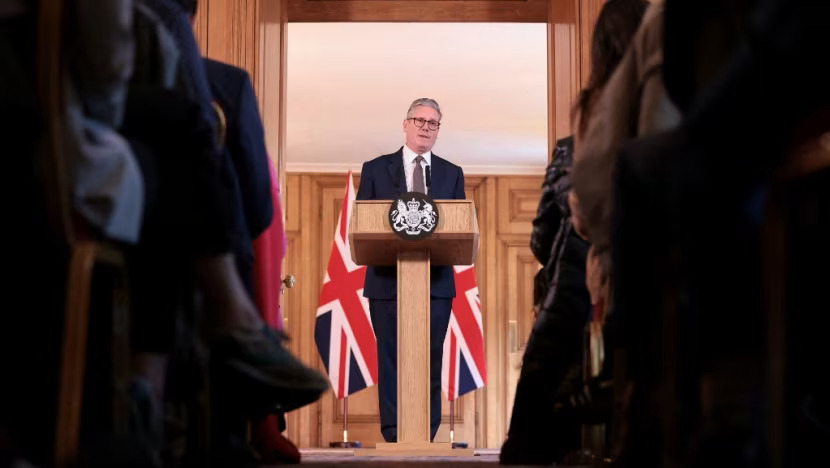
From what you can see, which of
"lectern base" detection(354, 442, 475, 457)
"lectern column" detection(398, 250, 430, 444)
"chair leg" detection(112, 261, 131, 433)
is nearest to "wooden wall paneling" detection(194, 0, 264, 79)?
"lectern column" detection(398, 250, 430, 444)

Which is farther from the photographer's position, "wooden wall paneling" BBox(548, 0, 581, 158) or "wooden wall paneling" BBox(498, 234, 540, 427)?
"wooden wall paneling" BBox(498, 234, 540, 427)

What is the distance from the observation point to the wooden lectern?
445cm

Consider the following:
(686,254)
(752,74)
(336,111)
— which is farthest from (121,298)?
(336,111)

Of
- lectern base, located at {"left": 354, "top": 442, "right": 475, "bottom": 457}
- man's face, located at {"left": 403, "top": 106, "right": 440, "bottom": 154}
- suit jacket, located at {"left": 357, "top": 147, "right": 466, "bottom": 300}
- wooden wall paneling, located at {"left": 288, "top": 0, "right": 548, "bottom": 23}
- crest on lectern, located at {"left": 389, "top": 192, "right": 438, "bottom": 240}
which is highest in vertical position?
wooden wall paneling, located at {"left": 288, "top": 0, "right": 548, "bottom": 23}

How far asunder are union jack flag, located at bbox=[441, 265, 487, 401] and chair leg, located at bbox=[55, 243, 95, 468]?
22.3 feet

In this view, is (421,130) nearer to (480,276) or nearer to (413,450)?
(413,450)

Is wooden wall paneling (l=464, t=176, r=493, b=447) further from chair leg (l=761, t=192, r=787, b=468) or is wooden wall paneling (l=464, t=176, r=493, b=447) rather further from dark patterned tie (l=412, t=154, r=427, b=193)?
chair leg (l=761, t=192, r=787, b=468)

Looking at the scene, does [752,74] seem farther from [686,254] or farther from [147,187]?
[147,187]

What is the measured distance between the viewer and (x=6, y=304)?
1400mm

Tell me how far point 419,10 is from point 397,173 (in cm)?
82

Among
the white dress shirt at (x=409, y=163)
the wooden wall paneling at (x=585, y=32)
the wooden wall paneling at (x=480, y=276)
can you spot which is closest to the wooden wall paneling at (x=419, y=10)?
the white dress shirt at (x=409, y=163)

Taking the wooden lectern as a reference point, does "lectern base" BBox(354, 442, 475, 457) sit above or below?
below

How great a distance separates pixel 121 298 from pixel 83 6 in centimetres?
36

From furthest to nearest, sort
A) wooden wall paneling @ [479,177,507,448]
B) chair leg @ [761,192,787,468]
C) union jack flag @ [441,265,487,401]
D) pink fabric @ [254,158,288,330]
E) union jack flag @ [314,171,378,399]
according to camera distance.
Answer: wooden wall paneling @ [479,177,507,448]
union jack flag @ [441,265,487,401]
union jack flag @ [314,171,378,399]
pink fabric @ [254,158,288,330]
chair leg @ [761,192,787,468]
